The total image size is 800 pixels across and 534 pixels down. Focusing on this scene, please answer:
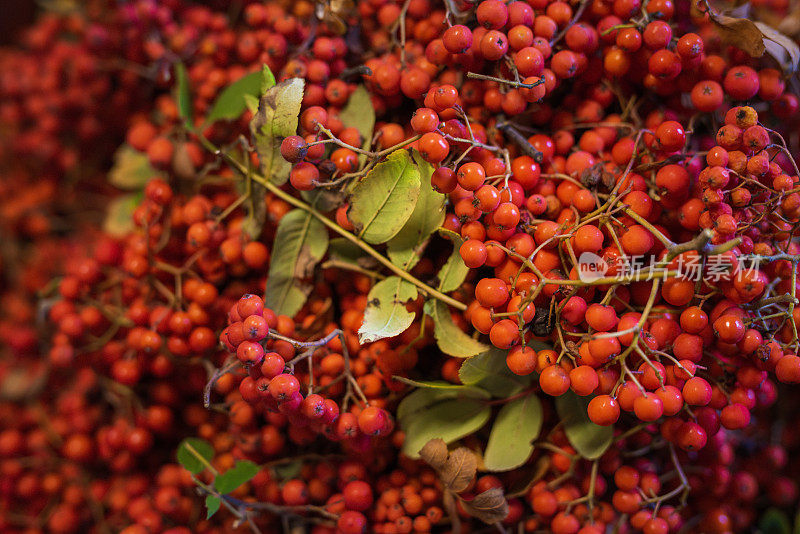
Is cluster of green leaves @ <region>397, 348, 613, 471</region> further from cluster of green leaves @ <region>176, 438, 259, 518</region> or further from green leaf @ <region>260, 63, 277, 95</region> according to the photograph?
green leaf @ <region>260, 63, 277, 95</region>

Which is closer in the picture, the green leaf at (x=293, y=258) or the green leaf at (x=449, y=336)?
the green leaf at (x=449, y=336)

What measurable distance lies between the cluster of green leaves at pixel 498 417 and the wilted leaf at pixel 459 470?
0.06m

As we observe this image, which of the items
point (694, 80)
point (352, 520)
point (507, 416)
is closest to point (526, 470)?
point (507, 416)

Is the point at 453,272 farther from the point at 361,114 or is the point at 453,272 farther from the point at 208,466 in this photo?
the point at 208,466

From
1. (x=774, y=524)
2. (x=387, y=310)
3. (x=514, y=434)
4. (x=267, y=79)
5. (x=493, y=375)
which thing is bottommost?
(x=774, y=524)

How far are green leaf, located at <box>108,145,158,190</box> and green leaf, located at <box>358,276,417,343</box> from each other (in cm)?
78

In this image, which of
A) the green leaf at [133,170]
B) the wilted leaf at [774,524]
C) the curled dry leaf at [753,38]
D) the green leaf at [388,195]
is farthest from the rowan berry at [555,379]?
the green leaf at [133,170]

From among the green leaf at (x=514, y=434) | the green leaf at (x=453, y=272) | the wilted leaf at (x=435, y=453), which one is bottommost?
the green leaf at (x=514, y=434)

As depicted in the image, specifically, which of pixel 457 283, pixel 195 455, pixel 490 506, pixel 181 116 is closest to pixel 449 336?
pixel 457 283

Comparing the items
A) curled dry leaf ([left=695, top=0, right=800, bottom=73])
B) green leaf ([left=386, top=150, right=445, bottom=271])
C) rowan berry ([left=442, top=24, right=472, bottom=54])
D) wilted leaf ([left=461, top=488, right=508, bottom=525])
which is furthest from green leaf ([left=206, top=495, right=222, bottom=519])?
curled dry leaf ([left=695, top=0, right=800, bottom=73])

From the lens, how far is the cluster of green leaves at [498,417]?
3.52ft

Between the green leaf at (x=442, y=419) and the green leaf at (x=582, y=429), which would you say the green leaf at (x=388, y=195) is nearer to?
the green leaf at (x=442, y=419)

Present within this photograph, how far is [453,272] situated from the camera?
1.05 metres

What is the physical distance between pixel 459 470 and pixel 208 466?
54 cm
